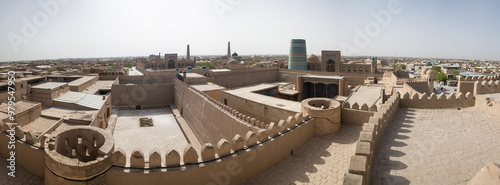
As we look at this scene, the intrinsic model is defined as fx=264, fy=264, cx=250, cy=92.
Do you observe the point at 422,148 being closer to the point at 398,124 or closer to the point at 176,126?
the point at 398,124

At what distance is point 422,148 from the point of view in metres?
6.82

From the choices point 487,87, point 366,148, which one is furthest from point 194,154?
point 487,87

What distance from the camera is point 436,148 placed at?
677cm

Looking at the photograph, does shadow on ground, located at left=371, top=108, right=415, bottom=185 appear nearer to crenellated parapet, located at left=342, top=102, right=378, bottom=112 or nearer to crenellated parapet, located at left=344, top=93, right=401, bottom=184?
crenellated parapet, located at left=344, top=93, right=401, bottom=184

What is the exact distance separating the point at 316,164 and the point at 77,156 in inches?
245

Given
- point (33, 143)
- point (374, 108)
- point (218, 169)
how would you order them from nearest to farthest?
point (218, 169) < point (33, 143) < point (374, 108)

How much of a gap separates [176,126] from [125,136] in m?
3.64

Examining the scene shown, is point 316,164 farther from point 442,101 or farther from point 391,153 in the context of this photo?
point 442,101

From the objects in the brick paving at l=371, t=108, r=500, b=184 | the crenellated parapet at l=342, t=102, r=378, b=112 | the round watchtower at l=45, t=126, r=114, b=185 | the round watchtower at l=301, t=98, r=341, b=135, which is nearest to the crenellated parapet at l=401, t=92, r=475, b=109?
the brick paving at l=371, t=108, r=500, b=184

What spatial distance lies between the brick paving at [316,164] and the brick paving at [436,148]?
0.98m

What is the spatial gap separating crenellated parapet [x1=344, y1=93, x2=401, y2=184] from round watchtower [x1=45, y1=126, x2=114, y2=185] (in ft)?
15.4

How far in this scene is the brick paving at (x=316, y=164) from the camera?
6359 mm

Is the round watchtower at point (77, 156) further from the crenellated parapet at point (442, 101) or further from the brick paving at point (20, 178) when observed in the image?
the crenellated parapet at point (442, 101)

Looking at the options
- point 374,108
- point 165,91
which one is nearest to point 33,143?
point 374,108
